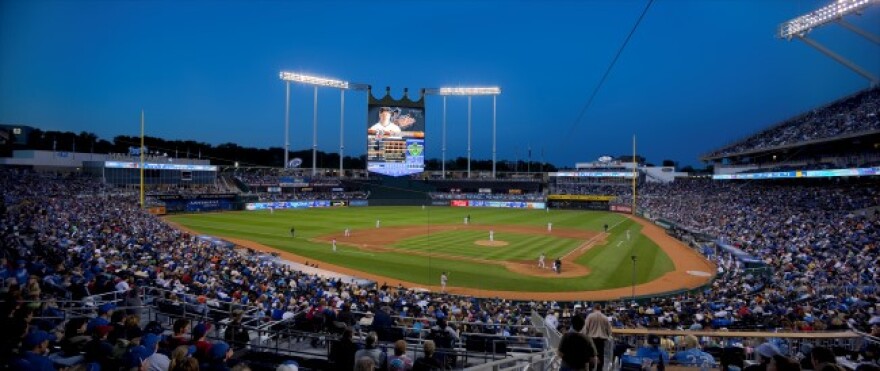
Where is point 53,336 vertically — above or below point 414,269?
above

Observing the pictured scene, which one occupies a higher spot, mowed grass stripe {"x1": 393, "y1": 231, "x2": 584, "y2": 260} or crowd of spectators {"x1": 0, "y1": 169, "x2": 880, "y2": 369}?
crowd of spectators {"x1": 0, "y1": 169, "x2": 880, "y2": 369}

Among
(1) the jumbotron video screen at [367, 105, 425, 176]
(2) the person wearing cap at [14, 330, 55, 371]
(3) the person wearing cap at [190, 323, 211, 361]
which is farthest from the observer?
(1) the jumbotron video screen at [367, 105, 425, 176]

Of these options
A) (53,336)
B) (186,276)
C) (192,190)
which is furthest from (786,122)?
(192,190)

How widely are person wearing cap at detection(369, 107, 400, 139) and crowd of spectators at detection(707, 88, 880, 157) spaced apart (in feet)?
149

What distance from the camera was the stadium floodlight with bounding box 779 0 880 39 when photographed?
114ft

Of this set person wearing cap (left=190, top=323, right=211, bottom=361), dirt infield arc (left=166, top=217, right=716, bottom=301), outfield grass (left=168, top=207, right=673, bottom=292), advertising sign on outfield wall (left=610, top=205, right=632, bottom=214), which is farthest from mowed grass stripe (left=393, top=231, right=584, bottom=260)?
advertising sign on outfield wall (left=610, top=205, right=632, bottom=214)

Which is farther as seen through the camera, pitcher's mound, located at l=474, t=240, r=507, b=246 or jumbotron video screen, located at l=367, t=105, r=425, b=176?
jumbotron video screen, located at l=367, t=105, r=425, b=176

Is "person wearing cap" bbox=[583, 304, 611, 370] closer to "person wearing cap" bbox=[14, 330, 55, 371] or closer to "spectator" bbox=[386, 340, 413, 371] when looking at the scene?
"spectator" bbox=[386, 340, 413, 371]

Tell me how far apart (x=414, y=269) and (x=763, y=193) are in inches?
1545

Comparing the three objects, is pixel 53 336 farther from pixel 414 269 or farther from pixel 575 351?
pixel 414 269

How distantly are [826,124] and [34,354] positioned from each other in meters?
57.1

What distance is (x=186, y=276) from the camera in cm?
1631

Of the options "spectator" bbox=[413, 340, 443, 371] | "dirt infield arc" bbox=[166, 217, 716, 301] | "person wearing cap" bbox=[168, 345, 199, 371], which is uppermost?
"person wearing cap" bbox=[168, 345, 199, 371]

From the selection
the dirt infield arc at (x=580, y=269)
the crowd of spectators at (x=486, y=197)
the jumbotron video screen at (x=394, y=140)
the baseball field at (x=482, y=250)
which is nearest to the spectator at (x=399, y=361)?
the dirt infield arc at (x=580, y=269)
